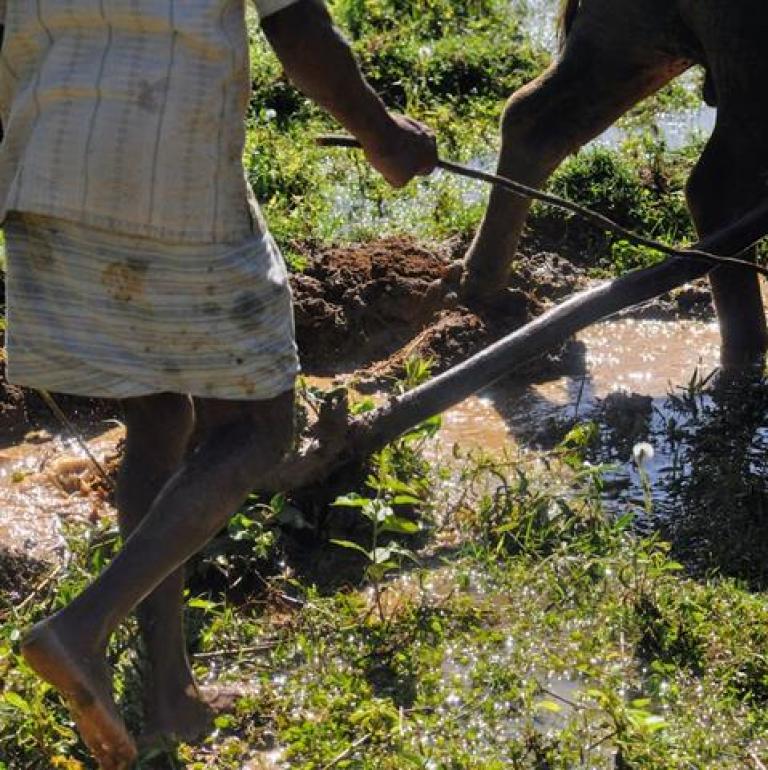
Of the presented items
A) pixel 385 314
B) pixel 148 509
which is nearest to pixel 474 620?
pixel 148 509

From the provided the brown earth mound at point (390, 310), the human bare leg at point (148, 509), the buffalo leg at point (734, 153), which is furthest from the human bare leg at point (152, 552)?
the brown earth mound at point (390, 310)

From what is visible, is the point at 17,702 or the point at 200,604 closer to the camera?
the point at 17,702

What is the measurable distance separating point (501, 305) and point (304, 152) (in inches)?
55.7

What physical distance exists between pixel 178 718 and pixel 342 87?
3.99ft

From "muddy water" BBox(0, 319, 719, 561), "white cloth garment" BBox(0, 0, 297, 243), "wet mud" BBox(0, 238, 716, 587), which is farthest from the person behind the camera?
"wet mud" BBox(0, 238, 716, 587)

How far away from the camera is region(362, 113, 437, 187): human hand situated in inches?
130

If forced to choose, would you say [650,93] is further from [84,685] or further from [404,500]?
[84,685]

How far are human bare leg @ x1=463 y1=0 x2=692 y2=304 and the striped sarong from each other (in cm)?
210

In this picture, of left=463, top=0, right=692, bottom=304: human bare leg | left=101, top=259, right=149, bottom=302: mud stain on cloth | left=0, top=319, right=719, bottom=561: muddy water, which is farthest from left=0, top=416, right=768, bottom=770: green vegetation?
left=463, top=0, right=692, bottom=304: human bare leg

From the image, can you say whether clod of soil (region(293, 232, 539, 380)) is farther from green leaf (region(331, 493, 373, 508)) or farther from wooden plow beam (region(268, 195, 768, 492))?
green leaf (region(331, 493, 373, 508))

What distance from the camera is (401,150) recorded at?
3.32m

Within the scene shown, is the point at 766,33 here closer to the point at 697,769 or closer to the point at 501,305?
the point at 501,305

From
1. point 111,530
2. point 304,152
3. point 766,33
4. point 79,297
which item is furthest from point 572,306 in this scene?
point 304,152

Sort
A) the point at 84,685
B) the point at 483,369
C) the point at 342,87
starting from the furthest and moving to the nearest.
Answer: the point at 483,369 → the point at 342,87 → the point at 84,685
